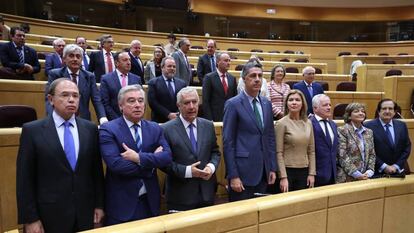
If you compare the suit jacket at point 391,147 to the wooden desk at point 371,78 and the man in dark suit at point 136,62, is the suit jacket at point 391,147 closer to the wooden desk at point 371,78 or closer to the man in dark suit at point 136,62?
the man in dark suit at point 136,62

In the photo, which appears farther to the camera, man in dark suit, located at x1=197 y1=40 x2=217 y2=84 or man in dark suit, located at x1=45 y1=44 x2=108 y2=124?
man in dark suit, located at x1=197 y1=40 x2=217 y2=84

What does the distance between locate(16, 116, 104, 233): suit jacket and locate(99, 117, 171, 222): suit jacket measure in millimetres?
103

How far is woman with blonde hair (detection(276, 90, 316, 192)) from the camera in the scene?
2100 mm

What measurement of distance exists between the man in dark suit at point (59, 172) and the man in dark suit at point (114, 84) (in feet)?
3.40

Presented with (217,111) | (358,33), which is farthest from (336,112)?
(358,33)

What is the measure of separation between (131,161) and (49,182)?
34 centimetres

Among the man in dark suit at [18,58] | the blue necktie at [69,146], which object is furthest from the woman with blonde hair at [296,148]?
the man in dark suit at [18,58]

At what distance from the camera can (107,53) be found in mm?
3680

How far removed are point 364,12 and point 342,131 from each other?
37.2 feet

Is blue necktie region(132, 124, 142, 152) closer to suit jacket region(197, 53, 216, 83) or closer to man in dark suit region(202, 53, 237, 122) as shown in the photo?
man in dark suit region(202, 53, 237, 122)

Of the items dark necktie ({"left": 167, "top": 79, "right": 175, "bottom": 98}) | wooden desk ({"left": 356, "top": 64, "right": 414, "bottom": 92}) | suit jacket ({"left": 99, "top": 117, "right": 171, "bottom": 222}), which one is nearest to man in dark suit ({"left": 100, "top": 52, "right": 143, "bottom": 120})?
dark necktie ({"left": 167, "top": 79, "right": 175, "bottom": 98})

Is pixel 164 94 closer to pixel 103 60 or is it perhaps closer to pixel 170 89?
pixel 170 89

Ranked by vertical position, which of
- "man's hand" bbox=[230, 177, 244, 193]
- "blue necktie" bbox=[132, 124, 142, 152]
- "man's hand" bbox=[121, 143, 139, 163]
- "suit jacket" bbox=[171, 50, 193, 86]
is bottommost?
"man's hand" bbox=[230, 177, 244, 193]

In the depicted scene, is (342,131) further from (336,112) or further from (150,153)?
(336,112)
